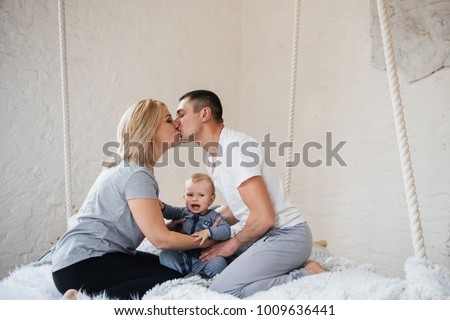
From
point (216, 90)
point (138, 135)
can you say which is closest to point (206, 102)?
point (138, 135)

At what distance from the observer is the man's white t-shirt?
150cm

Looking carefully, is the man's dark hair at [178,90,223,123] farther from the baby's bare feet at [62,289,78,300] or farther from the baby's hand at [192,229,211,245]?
the baby's bare feet at [62,289,78,300]

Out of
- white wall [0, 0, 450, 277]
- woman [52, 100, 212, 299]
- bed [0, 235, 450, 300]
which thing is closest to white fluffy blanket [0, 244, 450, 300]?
bed [0, 235, 450, 300]

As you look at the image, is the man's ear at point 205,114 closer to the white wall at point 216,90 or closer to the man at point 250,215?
the man at point 250,215

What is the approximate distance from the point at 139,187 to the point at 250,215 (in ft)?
1.47

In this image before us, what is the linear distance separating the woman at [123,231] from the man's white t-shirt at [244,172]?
Result: 0.91 feet

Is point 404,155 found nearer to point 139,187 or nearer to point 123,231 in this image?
point 139,187

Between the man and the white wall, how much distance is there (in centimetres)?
148

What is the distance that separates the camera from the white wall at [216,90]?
258cm

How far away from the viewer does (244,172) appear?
147cm

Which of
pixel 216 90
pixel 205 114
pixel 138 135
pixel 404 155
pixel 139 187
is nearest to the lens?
pixel 404 155
